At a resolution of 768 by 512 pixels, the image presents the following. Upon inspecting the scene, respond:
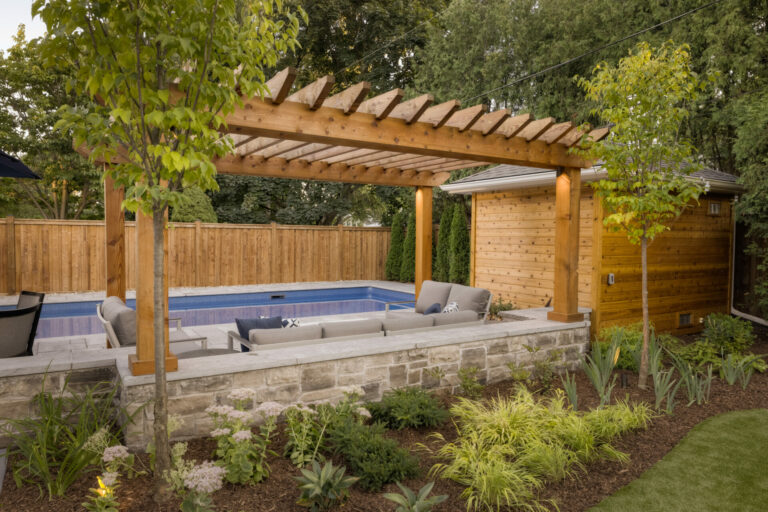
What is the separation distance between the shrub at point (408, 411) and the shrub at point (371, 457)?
513 millimetres

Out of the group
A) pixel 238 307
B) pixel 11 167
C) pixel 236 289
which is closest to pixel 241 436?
pixel 11 167

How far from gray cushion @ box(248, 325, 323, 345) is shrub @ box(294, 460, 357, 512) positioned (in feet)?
5.49

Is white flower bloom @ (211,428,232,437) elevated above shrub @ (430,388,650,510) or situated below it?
above

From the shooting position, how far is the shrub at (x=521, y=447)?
9.61 feet

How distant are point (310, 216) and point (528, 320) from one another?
43.3ft

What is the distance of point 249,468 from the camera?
297 cm

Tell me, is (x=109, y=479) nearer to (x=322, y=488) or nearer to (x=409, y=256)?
(x=322, y=488)

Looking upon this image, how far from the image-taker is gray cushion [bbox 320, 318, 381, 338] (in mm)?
4641

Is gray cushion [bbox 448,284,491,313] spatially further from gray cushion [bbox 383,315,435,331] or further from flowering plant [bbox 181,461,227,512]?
flowering plant [bbox 181,461,227,512]

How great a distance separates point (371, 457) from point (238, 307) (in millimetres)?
9589

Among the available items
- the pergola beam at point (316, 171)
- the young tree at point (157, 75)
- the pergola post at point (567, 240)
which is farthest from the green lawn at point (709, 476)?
the pergola beam at point (316, 171)

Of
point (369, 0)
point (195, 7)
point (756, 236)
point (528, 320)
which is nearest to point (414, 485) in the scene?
point (195, 7)

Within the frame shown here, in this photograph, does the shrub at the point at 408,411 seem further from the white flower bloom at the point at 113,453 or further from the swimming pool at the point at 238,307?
the swimming pool at the point at 238,307

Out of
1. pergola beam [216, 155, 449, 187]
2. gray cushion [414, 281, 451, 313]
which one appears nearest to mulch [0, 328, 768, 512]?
gray cushion [414, 281, 451, 313]
